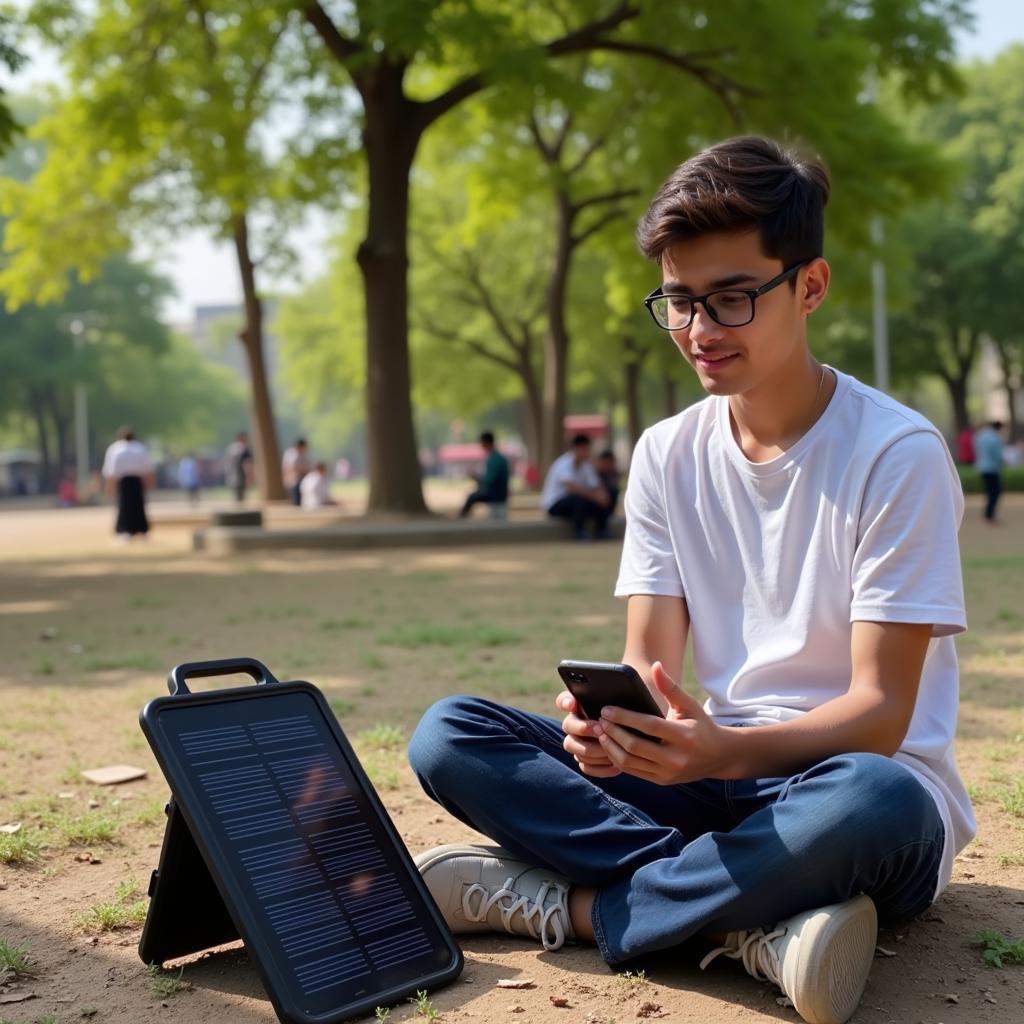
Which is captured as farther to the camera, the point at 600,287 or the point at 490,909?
the point at 600,287

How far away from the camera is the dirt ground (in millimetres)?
3045

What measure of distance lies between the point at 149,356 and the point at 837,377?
63175 mm

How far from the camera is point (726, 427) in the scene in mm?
3287

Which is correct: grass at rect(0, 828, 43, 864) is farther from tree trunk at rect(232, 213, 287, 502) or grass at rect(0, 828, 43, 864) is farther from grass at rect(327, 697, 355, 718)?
tree trunk at rect(232, 213, 287, 502)

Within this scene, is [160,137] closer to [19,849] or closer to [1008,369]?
[19,849]

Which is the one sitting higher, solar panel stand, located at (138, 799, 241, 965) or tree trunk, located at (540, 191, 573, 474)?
tree trunk, located at (540, 191, 573, 474)

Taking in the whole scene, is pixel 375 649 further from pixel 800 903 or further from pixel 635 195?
pixel 635 195

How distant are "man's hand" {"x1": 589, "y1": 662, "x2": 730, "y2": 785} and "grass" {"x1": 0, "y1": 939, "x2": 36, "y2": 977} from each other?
1523 millimetres

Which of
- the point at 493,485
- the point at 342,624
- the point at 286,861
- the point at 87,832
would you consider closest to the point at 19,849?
the point at 87,832

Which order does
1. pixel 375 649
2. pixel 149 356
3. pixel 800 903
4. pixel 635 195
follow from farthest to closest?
pixel 149 356 < pixel 635 195 < pixel 375 649 < pixel 800 903

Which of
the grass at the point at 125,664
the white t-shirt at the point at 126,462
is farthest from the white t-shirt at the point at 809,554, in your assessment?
the white t-shirt at the point at 126,462

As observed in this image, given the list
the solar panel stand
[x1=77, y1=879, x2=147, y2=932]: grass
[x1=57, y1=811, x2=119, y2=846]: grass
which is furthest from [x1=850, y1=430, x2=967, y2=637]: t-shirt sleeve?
[x1=57, y1=811, x2=119, y2=846]: grass

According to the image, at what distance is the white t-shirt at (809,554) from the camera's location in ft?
9.52

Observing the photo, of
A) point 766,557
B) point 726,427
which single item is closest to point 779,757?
point 766,557
